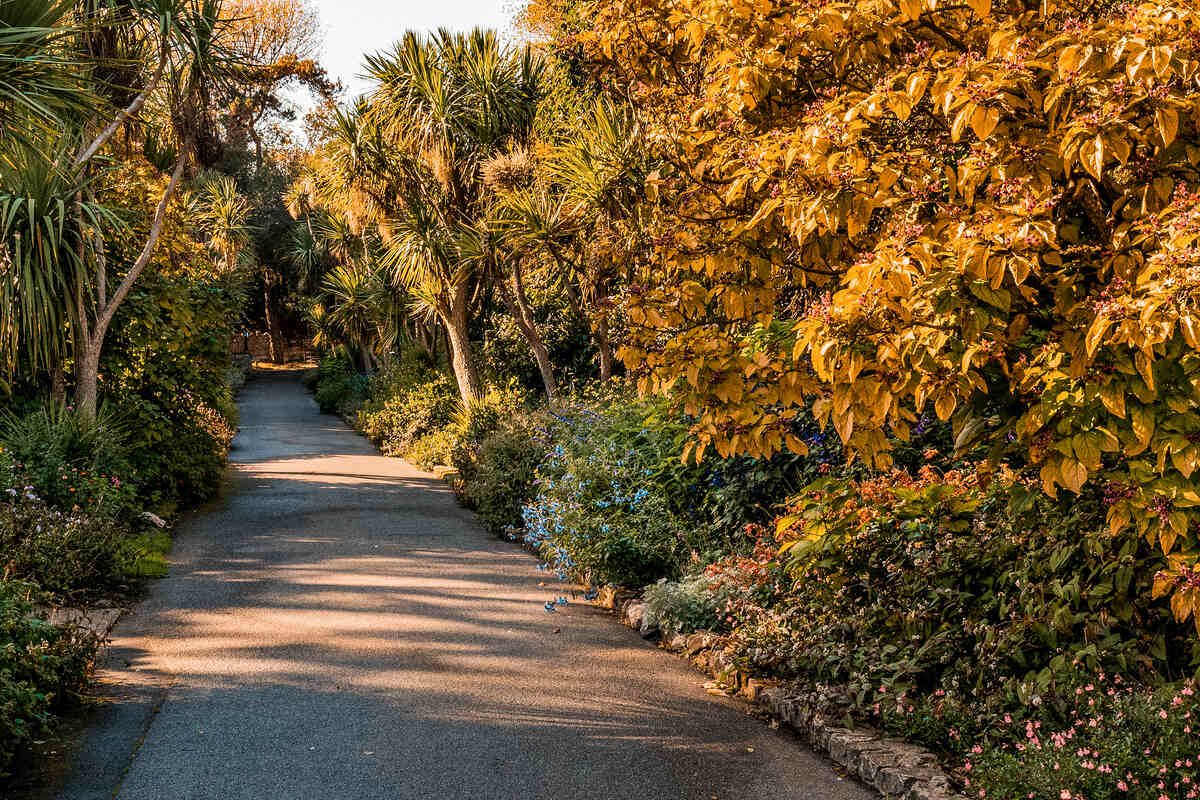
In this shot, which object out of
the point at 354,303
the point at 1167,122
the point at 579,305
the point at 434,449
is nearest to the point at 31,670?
the point at 1167,122

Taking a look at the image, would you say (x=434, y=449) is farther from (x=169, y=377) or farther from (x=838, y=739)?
(x=838, y=739)

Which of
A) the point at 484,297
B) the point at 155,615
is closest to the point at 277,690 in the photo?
the point at 155,615

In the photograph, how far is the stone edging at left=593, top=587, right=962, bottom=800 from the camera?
157 inches

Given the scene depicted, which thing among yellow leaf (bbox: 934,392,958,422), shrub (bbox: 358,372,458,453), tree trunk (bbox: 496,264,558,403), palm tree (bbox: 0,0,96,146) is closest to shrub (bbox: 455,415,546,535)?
tree trunk (bbox: 496,264,558,403)

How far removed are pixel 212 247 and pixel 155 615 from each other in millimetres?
24229

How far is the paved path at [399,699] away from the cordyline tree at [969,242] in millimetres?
1812

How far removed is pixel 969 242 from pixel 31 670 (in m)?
4.61

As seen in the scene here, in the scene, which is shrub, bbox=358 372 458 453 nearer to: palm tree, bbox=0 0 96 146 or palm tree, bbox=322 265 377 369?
palm tree, bbox=322 265 377 369

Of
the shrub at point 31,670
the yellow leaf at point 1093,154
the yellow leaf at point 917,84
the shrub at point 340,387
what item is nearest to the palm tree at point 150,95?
the shrub at point 31,670

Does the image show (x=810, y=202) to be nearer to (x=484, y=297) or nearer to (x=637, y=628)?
(x=637, y=628)

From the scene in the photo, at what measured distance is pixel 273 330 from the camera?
45.0 metres

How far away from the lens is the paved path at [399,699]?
4223 millimetres

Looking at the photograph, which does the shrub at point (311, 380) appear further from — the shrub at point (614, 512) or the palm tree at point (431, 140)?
the shrub at point (614, 512)

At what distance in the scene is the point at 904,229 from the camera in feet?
10.4
